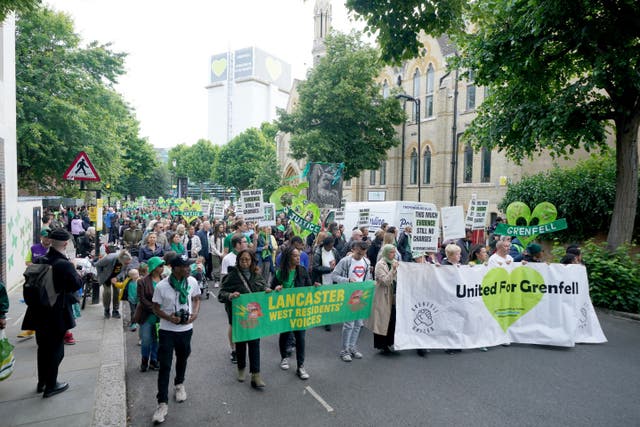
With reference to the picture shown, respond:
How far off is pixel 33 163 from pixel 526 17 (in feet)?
71.2

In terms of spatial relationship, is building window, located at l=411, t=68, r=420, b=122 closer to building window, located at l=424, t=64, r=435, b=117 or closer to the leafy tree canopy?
building window, located at l=424, t=64, r=435, b=117

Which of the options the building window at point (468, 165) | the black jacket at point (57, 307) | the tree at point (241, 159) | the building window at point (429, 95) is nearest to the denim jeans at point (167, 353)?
the black jacket at point (57, 307)

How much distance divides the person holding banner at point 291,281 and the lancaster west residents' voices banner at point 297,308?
0.12m

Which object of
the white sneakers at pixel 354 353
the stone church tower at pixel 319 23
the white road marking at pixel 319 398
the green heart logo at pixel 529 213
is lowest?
the white road marking at pixel 319 398

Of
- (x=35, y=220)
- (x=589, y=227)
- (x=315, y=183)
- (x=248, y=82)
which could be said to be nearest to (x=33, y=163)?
(x=35, y=220)

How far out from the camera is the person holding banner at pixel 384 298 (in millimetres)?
6569

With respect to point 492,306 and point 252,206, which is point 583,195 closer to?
point 492,306

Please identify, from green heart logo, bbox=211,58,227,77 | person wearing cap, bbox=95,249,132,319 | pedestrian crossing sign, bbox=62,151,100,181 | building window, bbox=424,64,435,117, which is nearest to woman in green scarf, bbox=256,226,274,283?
person wearing cap, bbox=95,249,132,319

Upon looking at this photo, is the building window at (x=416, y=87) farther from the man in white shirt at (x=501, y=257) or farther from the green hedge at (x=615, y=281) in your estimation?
the man in white shirt at (x=501, y=257)

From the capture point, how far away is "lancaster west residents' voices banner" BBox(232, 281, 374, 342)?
5.48m

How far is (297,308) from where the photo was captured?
19.6 feet

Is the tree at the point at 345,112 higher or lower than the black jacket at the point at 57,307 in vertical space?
higher

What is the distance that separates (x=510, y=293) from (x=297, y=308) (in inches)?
149

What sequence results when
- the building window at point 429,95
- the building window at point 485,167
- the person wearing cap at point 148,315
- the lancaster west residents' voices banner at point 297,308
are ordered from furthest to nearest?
the building window at point 429,95 < the building window at point 485,167 < the lancaster west residents' voices banner at point 297,308 < the person wearing cap at point 148,315
